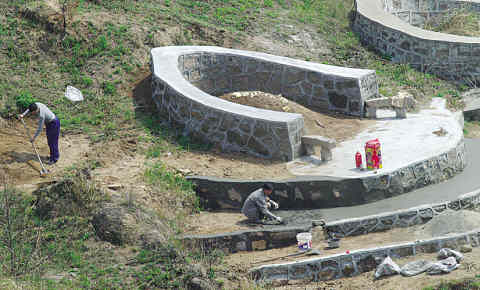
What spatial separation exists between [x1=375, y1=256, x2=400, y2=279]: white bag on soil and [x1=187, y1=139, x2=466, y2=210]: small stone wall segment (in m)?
1.95

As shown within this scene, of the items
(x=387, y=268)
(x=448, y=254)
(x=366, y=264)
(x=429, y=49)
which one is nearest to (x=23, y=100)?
(x=366, y=264)

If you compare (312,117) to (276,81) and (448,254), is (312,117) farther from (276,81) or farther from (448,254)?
(448,254)

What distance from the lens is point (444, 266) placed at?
29.0ft

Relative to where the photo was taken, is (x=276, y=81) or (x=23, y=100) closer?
(x=23, y=100)

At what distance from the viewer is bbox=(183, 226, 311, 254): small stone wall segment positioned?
10461mm

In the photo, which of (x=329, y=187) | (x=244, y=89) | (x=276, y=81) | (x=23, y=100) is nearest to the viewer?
(x=329, y=187)

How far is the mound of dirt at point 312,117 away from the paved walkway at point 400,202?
2.40 meters

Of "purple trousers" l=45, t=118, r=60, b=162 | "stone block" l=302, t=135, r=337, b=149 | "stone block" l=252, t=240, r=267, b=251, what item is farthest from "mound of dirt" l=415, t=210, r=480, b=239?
"purple trousers" l=45, t=118, r=60, b=162

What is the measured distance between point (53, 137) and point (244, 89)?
16.8ft

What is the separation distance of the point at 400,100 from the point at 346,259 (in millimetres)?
5577

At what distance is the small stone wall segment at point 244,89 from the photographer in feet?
40.8

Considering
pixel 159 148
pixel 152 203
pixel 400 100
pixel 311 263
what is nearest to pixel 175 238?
pixel 152 203

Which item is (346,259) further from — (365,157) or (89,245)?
(89,245)

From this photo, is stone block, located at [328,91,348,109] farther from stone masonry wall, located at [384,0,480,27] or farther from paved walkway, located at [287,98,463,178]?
stone masonry wall, located at [384,0,480,27]
